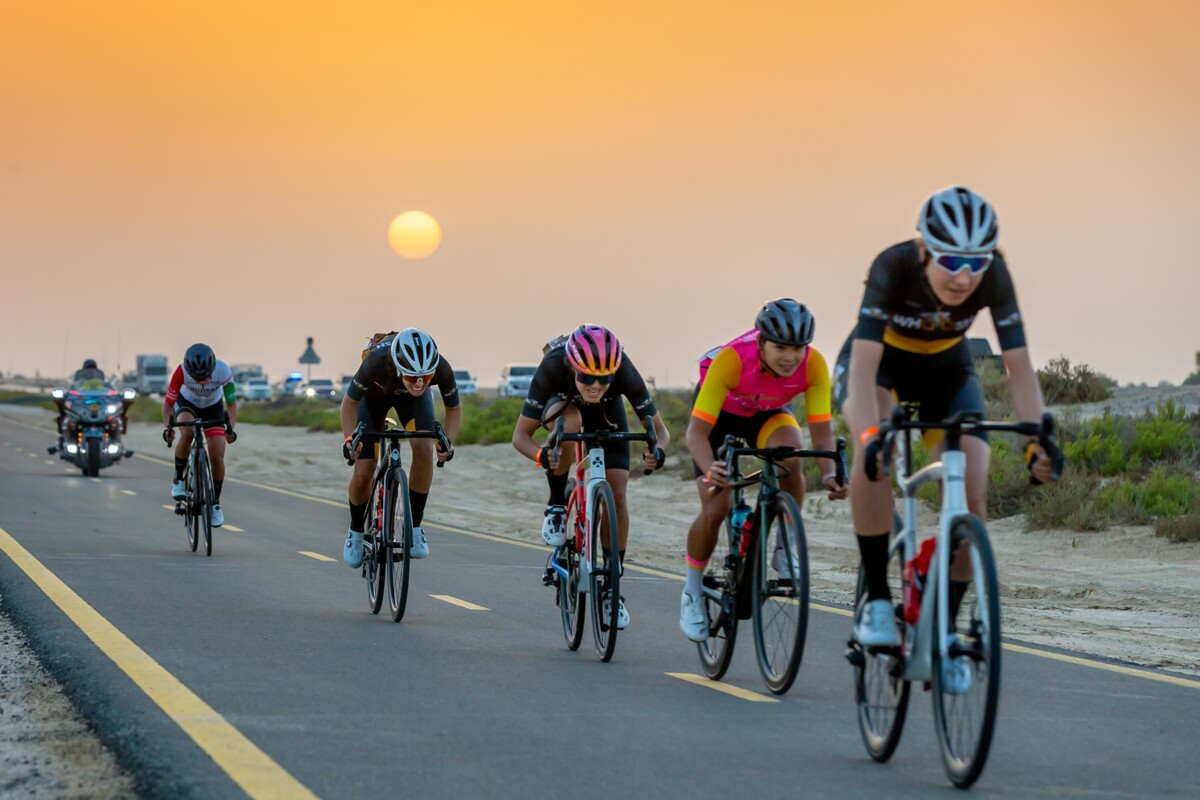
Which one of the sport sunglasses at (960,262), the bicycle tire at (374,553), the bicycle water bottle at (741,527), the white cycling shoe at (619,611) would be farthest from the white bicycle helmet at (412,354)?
the sport sunglasses at (960,262)

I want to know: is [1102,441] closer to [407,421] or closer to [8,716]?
[407,421]

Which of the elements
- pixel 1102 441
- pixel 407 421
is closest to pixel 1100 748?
pixel 407 421

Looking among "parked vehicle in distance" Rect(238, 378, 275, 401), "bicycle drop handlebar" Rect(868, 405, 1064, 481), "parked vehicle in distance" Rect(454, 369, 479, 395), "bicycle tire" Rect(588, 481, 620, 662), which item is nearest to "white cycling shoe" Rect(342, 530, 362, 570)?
"bicycle tire" Rect(588, 481, 620, 662)

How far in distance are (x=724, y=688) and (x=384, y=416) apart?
4.29 meters

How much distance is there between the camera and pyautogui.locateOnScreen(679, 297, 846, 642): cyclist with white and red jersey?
8391mm

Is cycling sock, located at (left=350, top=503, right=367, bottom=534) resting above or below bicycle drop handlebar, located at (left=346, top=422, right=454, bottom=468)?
below

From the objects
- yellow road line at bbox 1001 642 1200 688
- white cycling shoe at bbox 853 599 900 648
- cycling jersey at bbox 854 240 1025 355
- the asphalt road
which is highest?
cycling jersey at bbox 854 240 1025 355

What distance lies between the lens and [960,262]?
20.9 ft

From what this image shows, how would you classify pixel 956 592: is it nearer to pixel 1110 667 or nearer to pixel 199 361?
pixel 1110 667

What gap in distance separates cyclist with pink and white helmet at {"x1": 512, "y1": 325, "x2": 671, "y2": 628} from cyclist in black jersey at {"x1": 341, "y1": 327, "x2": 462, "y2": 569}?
1127 mm

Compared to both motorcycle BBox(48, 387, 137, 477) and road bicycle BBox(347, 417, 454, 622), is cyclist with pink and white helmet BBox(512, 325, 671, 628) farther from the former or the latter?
motorcycle BBox(48, 387, 137, 477)

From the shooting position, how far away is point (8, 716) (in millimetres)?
7656

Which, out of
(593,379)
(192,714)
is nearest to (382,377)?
(593,379)

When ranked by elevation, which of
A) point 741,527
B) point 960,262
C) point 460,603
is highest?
point 960,262
